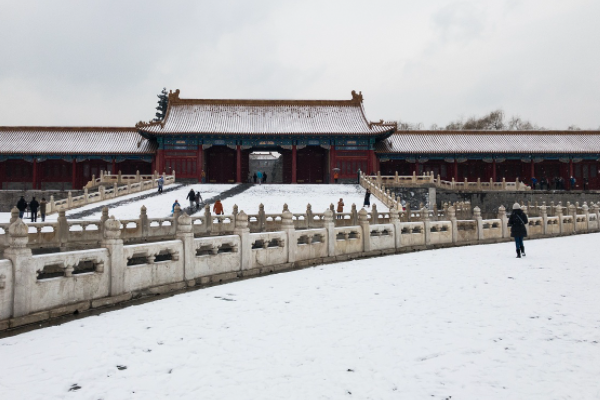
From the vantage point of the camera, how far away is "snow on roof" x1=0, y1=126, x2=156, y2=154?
1496 inches

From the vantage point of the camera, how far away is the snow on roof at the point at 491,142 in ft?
132

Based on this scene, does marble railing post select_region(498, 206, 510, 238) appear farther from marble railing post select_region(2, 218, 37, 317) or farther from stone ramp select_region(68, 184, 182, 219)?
stone ramp select_region(68, 184, 182, 219)

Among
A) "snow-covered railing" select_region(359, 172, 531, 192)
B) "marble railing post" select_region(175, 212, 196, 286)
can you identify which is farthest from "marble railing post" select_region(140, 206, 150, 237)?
"snow-covered railing" select_region(359, 172, 531, 192)

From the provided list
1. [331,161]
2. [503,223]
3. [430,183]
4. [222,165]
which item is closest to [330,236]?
[503,223]

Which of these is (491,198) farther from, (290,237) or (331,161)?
(290,237)

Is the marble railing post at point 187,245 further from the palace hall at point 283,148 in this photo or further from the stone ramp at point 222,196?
the palace hall at point 283,148

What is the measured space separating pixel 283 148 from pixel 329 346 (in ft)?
114

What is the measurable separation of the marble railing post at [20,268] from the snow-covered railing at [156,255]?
0.01 metres

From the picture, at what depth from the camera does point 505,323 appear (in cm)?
625

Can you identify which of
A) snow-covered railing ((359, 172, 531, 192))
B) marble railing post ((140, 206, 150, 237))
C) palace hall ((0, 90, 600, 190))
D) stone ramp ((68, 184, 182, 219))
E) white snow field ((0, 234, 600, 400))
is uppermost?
palace hall ((0, 90, 600, 190))

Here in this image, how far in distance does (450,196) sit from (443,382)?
103 feet

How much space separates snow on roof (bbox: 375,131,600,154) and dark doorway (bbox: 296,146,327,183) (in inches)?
210

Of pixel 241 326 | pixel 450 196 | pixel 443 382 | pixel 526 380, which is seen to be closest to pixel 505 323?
pixel 526 380

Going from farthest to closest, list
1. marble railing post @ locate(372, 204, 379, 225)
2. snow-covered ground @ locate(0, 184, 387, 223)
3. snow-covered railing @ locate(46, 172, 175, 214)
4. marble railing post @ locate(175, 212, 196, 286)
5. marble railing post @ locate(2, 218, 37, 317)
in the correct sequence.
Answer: snow-covered railing @ locate(46, 172, 175, 214) → snow-covered ground @ locate(0, 184, 387, 223) → marble railing post @ locate(372, 204, 379, 225) → marble railing post @ locate(175, 212, 196, 286) → marble railing post @ locate(2, 218, 37, 317)
